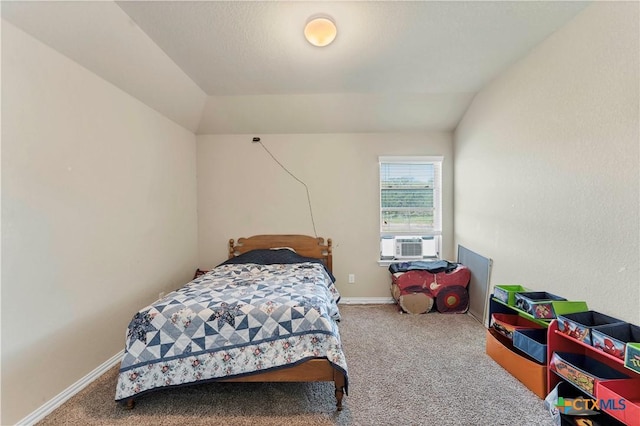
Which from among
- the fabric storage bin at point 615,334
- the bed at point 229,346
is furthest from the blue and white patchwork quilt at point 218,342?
the fabric storage bin at point 615,334

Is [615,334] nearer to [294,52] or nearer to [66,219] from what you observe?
[294,52]

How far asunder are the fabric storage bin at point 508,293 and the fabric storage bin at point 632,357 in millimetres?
855

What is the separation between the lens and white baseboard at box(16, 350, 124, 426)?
5.67ft

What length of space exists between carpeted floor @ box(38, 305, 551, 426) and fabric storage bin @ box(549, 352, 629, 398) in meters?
0.29

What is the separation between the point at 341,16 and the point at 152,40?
5.11 feet

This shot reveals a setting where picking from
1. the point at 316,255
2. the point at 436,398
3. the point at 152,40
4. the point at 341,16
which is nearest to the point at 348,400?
the point at 436,398

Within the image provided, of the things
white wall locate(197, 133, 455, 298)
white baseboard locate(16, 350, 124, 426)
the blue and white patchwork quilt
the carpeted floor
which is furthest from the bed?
white wall locate(197, 133, 455, 298)

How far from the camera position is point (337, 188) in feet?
12.7

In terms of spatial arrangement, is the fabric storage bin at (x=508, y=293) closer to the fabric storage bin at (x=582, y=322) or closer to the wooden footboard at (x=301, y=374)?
the fabric storage bin at (x=582, y=322)

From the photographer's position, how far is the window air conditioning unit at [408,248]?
3889mm

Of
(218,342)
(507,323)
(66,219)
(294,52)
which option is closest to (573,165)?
(507,323)

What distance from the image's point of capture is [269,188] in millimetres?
3885

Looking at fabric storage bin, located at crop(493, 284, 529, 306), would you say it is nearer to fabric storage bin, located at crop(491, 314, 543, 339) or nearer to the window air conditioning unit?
fabric storage bin, located at crop(491, 314, 543, 339)

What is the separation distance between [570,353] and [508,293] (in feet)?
1.77
